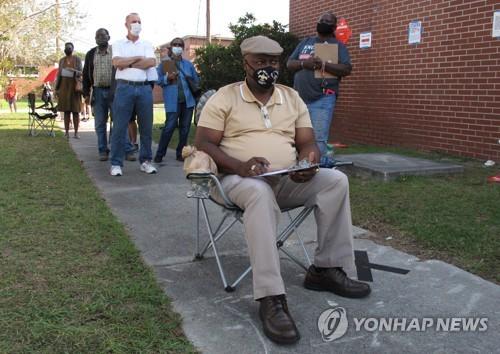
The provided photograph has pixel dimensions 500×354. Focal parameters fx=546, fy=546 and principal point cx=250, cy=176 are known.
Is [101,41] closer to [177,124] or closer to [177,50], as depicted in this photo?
[177,50]

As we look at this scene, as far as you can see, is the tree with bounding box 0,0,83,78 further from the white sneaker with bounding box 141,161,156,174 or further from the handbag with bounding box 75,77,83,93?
the white sneaker with bounding box 141,161,156,174

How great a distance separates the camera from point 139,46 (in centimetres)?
669

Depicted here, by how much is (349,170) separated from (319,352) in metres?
4.51

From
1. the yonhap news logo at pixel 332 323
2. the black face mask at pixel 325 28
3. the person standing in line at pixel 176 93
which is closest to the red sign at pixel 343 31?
the person standing in line at pixel 176 93

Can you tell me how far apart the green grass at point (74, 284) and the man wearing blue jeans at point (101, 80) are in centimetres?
262

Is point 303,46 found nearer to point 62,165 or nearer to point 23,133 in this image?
point 62,165

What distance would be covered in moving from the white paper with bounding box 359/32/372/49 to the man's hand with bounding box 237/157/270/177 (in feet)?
Answer: 23.8

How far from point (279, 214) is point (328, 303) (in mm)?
607

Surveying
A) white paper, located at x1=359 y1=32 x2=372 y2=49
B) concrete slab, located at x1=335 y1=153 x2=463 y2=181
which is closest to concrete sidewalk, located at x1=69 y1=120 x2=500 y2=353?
concrete slab, located at x1=335 y1=153 x2=463 y2=181

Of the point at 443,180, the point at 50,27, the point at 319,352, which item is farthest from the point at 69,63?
the point at 50,27

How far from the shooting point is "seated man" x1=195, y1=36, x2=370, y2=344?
114 inches

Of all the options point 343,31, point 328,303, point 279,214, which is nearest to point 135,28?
point 279,214

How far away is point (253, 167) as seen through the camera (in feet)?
10.1

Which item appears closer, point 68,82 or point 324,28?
point 324,28
